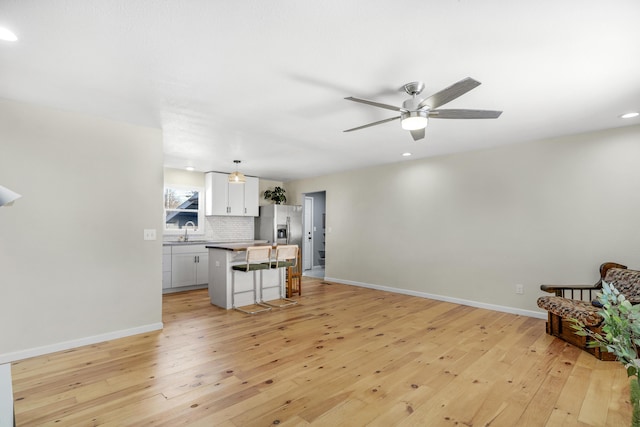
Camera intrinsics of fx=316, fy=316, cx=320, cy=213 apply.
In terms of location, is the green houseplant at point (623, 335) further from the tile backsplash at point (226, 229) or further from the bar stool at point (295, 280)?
the tile backsplash at point (226, 229)

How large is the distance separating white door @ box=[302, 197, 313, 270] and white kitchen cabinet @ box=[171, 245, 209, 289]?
2625 millimetres

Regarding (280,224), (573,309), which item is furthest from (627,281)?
(280,224)

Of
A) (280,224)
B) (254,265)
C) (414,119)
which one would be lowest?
(254,265)

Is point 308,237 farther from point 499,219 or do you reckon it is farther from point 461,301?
point 499,219

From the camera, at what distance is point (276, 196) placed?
25.4 ft

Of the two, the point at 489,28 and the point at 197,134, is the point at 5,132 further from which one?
the point at 489,28

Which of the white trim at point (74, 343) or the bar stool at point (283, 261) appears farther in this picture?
the bar stool at point (283, 261)

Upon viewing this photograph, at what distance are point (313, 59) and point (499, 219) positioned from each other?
3.79 m

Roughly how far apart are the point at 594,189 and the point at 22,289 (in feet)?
20.7

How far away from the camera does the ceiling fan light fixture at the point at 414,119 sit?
8.41 feet

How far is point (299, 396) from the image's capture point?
228 centimetres

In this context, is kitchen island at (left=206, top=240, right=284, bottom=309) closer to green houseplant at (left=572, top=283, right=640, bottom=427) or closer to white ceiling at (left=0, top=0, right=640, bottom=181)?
white ceiling at (left=0, top=0, right=640, bottom=181)

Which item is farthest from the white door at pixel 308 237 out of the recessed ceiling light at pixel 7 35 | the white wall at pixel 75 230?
the recessed ceiling light at pixel 7 35

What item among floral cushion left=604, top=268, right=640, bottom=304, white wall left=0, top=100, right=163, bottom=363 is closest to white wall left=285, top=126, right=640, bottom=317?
floral cushion left=604, top=268, right=640, bottom=304
